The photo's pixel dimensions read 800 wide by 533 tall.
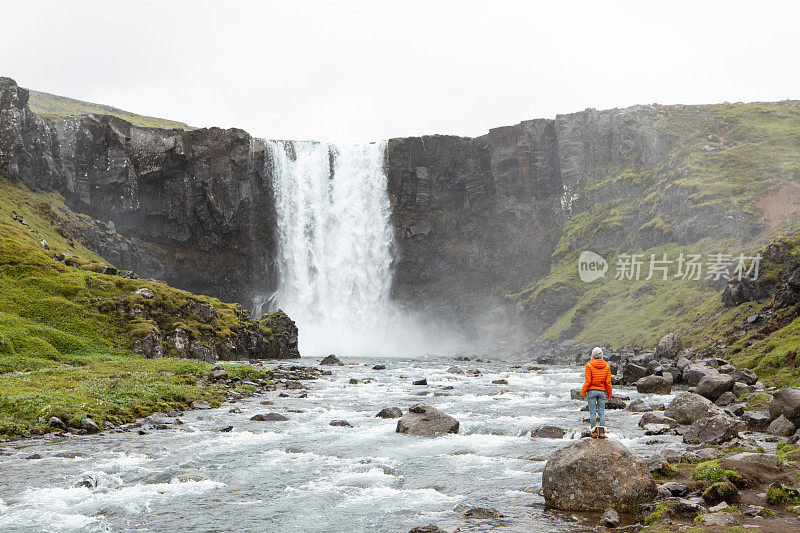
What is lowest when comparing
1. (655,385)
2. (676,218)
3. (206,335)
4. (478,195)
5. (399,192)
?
(655,385)

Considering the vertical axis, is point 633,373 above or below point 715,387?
below

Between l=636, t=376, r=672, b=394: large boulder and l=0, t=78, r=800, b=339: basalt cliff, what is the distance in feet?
189

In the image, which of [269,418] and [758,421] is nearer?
[758,421]

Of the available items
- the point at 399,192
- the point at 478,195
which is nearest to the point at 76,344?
the point at 399,192

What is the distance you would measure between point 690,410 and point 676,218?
81.6 meters

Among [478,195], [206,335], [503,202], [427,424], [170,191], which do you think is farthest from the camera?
[503,202]

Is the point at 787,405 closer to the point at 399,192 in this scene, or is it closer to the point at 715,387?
the point at 715,387

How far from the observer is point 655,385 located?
3603 centimetres

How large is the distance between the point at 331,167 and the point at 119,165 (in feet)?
123

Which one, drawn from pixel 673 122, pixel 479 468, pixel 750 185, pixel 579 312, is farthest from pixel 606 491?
pixel 673 122

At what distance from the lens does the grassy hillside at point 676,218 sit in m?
81.5

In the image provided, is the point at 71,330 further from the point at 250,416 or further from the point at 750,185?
the point at 750,185

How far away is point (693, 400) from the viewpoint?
24906 millimetres

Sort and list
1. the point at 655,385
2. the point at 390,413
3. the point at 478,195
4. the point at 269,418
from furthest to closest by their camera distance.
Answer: the point at 478,195
the point at 655,385
the point at 390,413
the point at 269,418
